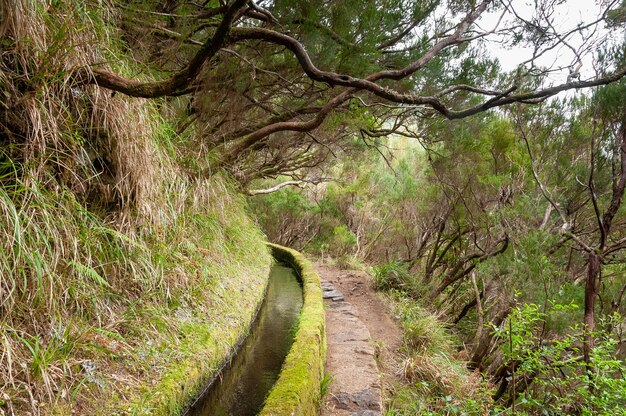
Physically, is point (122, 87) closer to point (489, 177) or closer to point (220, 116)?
point (220, 116)

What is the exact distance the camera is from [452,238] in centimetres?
823

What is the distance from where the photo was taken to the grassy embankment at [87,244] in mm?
1996

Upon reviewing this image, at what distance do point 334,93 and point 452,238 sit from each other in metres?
5.06

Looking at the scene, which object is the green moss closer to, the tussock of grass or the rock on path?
the rock on path

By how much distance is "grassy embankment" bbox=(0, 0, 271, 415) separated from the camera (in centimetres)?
200

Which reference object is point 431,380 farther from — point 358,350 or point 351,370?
point 351,370

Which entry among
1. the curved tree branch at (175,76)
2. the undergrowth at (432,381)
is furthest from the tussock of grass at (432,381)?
the curved tree branch at (175,76)

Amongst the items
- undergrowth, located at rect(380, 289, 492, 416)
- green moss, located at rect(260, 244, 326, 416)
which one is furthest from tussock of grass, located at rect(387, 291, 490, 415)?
green moss, located at rect(260, 244, 326, 416)

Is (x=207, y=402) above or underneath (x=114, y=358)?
underneath

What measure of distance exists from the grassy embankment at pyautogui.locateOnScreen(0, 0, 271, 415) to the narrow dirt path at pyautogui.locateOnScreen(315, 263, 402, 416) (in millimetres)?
1202

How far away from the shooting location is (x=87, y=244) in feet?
8.44

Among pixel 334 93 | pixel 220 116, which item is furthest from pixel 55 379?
pixel 334 93

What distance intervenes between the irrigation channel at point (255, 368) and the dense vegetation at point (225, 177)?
304 mm

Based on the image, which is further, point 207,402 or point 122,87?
point 207,402
